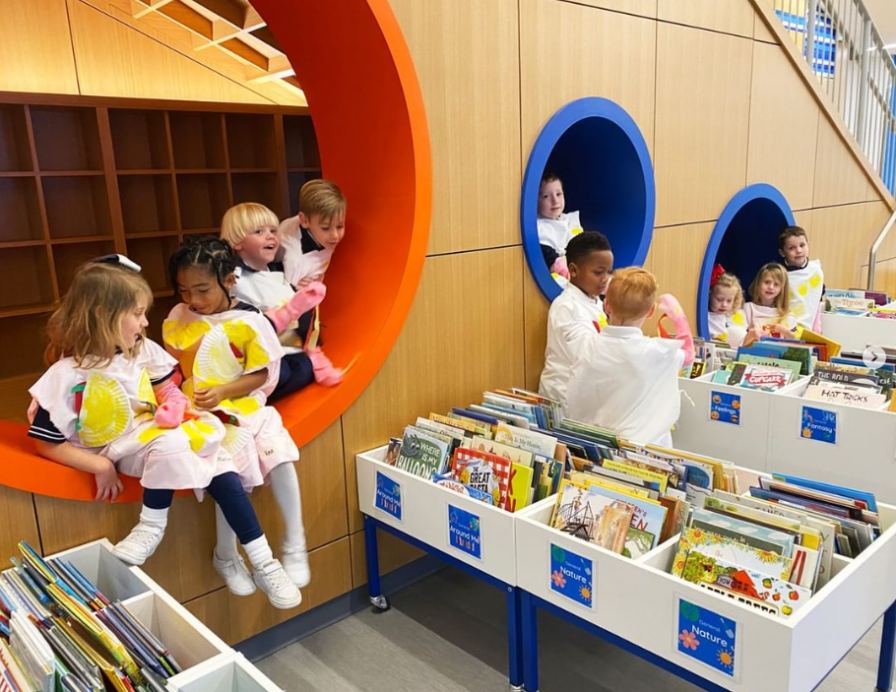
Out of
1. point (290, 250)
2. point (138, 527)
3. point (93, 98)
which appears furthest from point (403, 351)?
point (93, 98)

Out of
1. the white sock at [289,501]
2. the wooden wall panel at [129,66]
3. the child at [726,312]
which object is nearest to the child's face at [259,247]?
the white sock at [289,501]

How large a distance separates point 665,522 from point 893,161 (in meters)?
8.54

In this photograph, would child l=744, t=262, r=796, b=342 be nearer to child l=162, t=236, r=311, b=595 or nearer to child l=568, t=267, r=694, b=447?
child l=568, t=267, r=694, b=447

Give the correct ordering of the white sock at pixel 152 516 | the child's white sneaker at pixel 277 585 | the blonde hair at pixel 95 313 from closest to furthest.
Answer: the blonde hair at pixel 95 313
the white sock at pixel 152 516
the child's white sneaker at pixel 277 585

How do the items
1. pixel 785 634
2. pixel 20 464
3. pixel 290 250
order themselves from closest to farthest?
pixel 785 634
pixel 20 464
pixel 290 250

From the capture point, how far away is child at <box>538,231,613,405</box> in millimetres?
3154

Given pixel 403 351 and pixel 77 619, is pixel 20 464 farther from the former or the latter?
pixel 403 351

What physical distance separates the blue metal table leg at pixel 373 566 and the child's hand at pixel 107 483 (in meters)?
0.99

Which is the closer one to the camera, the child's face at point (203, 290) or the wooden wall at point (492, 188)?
the child's face at point (203, 290)

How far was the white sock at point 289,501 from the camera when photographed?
2.42 metres

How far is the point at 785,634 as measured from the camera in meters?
1.64

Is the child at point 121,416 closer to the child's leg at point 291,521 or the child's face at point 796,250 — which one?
the child's leg at point 291,521

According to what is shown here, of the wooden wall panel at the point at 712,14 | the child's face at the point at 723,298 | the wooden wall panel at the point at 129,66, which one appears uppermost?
the wooden wall panel at the point at 129,66

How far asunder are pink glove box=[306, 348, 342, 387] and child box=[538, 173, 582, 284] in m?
1.39
